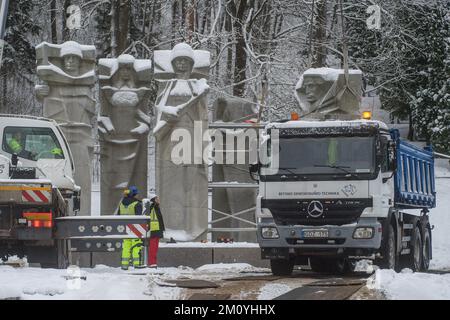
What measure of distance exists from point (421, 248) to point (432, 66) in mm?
28757

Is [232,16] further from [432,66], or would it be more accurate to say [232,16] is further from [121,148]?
[432,66]

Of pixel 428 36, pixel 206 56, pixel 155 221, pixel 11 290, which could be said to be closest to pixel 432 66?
pixel 428 36

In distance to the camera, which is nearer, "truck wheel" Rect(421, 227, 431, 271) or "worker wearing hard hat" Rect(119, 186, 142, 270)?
"worker wearing hard hat" Rect(119, 186, 142, 270)

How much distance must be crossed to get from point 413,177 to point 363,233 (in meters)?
4.61

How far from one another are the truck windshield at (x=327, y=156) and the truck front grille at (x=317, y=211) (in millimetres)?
483

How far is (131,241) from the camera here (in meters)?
19.5

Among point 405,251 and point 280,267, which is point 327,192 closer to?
point 280,267

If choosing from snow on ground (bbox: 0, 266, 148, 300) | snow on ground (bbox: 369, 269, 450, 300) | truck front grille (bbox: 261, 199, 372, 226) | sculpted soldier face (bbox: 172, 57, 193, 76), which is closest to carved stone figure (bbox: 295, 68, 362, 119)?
sculpted soldier face (bbox: 172, 57, 193, 76)

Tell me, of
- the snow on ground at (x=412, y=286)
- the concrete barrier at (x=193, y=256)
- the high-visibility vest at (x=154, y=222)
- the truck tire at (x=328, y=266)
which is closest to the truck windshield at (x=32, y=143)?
the high-visibility vest at (x=154, y=222)

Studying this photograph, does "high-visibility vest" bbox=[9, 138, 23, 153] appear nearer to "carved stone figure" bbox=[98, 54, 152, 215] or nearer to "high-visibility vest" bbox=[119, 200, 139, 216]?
"high-visibility vest" bbox=[119, 200, 139, 216]

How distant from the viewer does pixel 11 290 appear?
40.2 feet

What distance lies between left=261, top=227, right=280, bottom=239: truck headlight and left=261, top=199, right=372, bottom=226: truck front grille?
0.55ft

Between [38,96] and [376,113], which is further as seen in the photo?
[376,113]

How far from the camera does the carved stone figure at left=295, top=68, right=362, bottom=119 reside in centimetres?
2353
